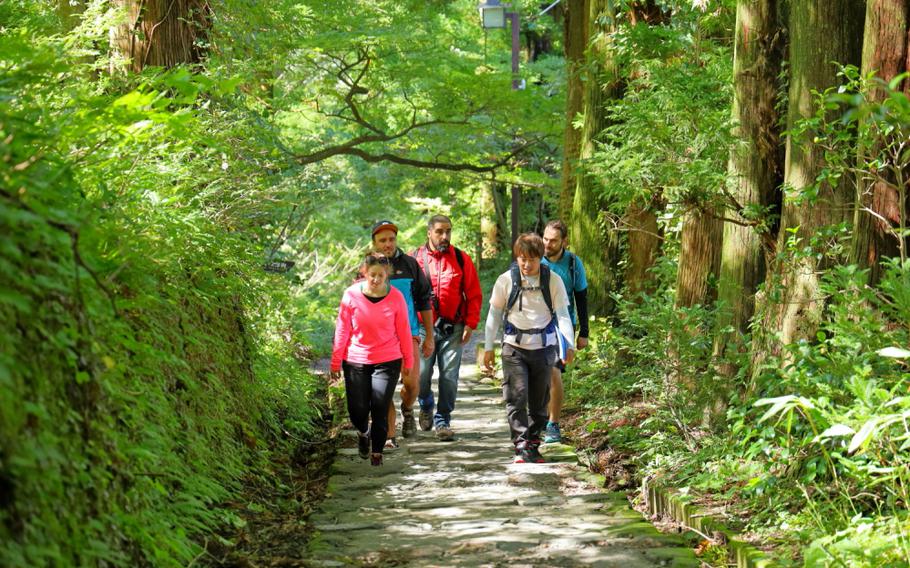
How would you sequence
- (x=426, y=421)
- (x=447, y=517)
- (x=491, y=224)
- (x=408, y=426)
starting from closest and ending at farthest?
1. (x=447, y=517)
2. (x=408, y=426)
3. (x=426, y=421)
4. (x=491, y=224)

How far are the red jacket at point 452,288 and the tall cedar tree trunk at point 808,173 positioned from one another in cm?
367

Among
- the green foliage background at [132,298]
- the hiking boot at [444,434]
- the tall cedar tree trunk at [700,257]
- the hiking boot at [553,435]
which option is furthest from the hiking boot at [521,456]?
the tall cedar tree trunk at [700,257]

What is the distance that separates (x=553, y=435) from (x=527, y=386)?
0.95m

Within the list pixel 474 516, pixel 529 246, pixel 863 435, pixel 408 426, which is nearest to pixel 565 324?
pixel 529 246

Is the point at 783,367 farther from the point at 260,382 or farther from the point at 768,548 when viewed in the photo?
the point at 260,382

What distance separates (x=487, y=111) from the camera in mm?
18719

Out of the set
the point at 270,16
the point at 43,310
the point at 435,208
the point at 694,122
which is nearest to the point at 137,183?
the point at 43,310

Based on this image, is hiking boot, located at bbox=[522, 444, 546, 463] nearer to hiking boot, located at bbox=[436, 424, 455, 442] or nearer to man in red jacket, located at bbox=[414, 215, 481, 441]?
hiking boot, located at bbox=[436, 424, 455, 442]

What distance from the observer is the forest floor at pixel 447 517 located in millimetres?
5922

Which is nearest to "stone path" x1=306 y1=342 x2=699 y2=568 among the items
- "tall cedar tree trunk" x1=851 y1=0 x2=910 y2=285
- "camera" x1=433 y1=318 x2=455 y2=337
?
"camera" x1=433 y1=318 x2=455 y2=337

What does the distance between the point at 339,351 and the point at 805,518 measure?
14.0ft

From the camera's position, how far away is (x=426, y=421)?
34.8ft

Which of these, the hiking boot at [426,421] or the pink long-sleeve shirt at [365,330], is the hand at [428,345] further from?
the pink long-sleeve shirt at [365,330]

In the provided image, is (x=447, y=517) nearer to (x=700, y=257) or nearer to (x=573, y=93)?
(x=700, y=257)
